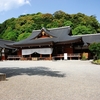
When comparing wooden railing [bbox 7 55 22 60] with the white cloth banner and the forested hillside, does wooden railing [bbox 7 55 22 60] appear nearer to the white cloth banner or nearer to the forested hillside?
the white cloth banner

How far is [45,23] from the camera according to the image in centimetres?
5403

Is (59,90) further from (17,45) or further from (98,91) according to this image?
(17,45)

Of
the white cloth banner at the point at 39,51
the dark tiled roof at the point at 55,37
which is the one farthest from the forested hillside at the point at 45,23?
the white cloth banner at the point at 39,51

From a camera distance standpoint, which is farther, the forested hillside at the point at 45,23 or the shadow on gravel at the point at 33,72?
the forested hillside at the point at 45,23

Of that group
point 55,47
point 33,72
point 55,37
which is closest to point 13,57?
point 55,47

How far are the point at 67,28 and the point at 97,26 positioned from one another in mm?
20302

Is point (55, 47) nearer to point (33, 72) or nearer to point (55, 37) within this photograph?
point (55, 37)

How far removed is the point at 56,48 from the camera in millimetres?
29094

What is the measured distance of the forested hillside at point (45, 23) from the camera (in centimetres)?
4919

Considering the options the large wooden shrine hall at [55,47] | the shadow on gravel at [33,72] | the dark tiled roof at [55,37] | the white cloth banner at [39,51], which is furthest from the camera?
the dark tiled roof at [55,37]

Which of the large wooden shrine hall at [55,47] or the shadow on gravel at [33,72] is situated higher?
the large wooden shrine hall at [55,47]

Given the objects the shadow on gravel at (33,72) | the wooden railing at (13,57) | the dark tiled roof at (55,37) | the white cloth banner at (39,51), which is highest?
the dark tiled roof at (55,37)

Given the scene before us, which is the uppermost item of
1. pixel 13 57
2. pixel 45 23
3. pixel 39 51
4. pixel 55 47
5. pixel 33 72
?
pixel 45 23

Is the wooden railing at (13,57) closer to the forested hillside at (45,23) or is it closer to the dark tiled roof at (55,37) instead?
the dark tiled roof at (55,37)
